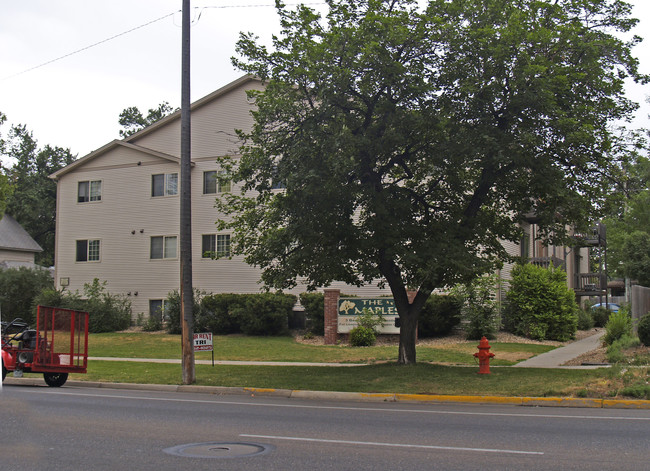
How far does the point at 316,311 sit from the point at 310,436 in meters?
19.2

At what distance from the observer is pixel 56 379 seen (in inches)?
598

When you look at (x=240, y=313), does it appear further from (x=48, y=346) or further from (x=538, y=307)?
(x=48, y=346)

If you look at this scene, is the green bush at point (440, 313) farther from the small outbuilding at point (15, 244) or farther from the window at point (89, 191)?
the small outbuilding at point (15, 244)

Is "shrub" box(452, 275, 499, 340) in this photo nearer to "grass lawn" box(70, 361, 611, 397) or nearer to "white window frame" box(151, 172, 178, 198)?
"grass lawn" box(70, 361, 611, 397)

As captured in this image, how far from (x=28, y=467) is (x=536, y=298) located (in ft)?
73.7

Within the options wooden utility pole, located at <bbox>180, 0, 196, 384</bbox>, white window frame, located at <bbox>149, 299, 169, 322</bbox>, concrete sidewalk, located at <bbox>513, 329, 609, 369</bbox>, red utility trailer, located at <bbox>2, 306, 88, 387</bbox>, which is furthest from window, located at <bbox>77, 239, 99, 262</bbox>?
concrete sidewalk, located at <bbox>513, 329, 609, 369</bbox>

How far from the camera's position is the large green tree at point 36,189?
52.6m

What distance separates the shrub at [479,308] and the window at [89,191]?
19713 mm

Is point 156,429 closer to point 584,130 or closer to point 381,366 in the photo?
point 381,366

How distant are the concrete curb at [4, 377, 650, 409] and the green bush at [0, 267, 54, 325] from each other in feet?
66.9

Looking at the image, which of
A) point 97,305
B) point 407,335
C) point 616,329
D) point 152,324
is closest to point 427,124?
point 407,335

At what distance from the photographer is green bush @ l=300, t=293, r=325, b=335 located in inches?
1080

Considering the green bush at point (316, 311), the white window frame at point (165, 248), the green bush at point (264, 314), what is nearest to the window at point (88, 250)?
the white window frame at point (165, 248)

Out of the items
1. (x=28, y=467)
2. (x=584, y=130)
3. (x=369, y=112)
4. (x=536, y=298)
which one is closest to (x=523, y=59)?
(x=584, y=130)
